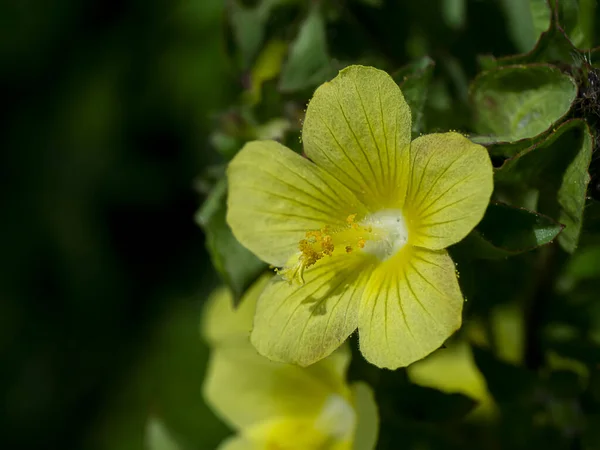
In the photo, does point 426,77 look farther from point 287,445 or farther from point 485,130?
point 287,445

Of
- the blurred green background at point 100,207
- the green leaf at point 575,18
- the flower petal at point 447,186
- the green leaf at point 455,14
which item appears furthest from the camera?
the blurred green background at point 100,207

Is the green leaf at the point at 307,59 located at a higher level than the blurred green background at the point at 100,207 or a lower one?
higher

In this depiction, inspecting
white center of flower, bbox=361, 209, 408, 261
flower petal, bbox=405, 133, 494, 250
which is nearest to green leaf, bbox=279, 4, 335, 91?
white center of flower, bbox=361, 209, 408, 261

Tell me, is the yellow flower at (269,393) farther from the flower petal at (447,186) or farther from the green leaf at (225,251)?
the flower petal at (447,186)

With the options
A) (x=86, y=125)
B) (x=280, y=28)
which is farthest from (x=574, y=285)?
(x=86, y=125)

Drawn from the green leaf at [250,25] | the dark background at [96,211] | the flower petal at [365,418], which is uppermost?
the green leaf at [250,25]

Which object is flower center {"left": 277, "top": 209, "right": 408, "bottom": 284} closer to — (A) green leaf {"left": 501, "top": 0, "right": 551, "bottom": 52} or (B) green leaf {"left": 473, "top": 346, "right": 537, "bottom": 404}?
(B) green leaf {"left": 473, "top": 346, "right": 537, "bottom": 404}

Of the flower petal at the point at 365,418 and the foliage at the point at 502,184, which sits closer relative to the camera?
the foliage at the point at 502,184

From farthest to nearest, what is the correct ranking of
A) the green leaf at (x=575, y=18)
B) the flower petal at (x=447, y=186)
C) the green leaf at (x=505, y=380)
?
the green leaf at (x=505, y=380)
the green leaf at (x=575, y=18)
the flower petal at (x=447, y=186)

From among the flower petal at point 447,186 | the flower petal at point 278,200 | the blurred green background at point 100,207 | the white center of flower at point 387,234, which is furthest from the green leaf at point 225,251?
the blurred green background at point 100,207
